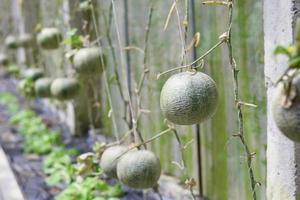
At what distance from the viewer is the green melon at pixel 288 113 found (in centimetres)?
166

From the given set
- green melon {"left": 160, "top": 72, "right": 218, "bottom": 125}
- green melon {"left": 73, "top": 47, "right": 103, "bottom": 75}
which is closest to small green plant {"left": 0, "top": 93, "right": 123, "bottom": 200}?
green melon {"left": 73, "top": 47, "right": 103, "bottom": 75}

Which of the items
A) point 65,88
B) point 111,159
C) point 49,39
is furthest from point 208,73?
point 49,39

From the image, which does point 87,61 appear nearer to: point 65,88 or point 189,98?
point 65,88

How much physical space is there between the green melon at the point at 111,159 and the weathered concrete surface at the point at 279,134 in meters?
1.10

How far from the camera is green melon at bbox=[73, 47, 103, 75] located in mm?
4066

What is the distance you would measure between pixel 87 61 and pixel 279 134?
6.40 ft

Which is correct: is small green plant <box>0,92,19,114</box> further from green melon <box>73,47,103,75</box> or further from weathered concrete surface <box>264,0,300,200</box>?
weathered concrete surface <box>264,0,300,200</box>

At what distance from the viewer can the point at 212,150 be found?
357cm

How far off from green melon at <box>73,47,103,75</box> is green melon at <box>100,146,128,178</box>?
2.75 ft

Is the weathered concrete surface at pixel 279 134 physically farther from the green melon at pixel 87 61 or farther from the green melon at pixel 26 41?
the green melon at pixel 26 41

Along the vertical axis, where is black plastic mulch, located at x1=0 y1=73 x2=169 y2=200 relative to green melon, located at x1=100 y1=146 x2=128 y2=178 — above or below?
below

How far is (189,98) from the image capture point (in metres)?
2.34

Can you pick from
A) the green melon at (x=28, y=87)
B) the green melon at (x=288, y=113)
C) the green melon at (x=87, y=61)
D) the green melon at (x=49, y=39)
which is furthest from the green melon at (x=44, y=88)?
the green melon at (x=288, y=113)

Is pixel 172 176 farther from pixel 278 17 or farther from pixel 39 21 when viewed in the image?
pixel 39 21
